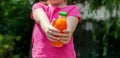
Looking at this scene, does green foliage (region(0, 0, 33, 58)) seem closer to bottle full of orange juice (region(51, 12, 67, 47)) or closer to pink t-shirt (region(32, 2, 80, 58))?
pink t-shirt (region(32, 2, 80, 58))

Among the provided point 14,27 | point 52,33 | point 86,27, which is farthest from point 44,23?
point 86,27

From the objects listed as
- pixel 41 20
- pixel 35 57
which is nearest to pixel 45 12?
pixel 41 20

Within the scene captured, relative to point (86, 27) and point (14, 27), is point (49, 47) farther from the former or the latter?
point (86, 27)

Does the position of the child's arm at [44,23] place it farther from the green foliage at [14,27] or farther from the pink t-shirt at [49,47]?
the green foliage at [14,27]

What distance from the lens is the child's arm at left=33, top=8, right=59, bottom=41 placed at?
249cm

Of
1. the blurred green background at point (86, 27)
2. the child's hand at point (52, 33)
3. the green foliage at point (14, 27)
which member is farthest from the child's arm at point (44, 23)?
the blurred green background at point (86, 27)

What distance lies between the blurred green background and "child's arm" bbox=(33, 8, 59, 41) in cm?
283

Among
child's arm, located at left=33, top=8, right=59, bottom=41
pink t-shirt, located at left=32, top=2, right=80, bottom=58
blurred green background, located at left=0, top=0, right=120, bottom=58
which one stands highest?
child's arm, located at left=33, top=8, right=59, bottom=41

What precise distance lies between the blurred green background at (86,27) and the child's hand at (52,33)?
3.04 metres

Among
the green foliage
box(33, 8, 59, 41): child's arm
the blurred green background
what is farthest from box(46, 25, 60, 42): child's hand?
the blurred green background

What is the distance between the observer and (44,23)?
257 cm

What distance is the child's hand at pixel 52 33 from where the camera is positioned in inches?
97.5

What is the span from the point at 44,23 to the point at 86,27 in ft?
18.9

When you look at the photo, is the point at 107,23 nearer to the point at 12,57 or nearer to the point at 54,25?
the point at 12,57
